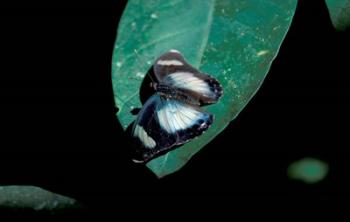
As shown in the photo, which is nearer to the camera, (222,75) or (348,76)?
(222,75)

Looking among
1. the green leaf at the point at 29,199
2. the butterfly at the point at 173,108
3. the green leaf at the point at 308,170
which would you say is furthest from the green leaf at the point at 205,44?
the green leaf at the point at 308,170

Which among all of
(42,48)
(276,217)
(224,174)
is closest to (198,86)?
(42,48)

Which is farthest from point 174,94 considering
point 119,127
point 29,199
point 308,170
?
point 308,170

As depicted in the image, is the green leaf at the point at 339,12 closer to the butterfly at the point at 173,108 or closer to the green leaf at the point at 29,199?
the butterfly at the point at 173,108

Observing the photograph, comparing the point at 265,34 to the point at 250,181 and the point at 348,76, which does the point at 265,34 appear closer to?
the point at 348,76

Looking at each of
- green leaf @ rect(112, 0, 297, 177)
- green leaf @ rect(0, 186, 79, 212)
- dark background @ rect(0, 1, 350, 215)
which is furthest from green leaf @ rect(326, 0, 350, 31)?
green leaf @ rect(0, 186, 79, 212)

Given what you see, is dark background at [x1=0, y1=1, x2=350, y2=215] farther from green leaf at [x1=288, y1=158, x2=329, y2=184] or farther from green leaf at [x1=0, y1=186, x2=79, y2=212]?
green leaf at [x1=0, y1=186, x2=79, y2=212]

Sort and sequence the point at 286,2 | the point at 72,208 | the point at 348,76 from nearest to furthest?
1. the point at 286,2
2. the point at 72,208
3. the point at 348,76
